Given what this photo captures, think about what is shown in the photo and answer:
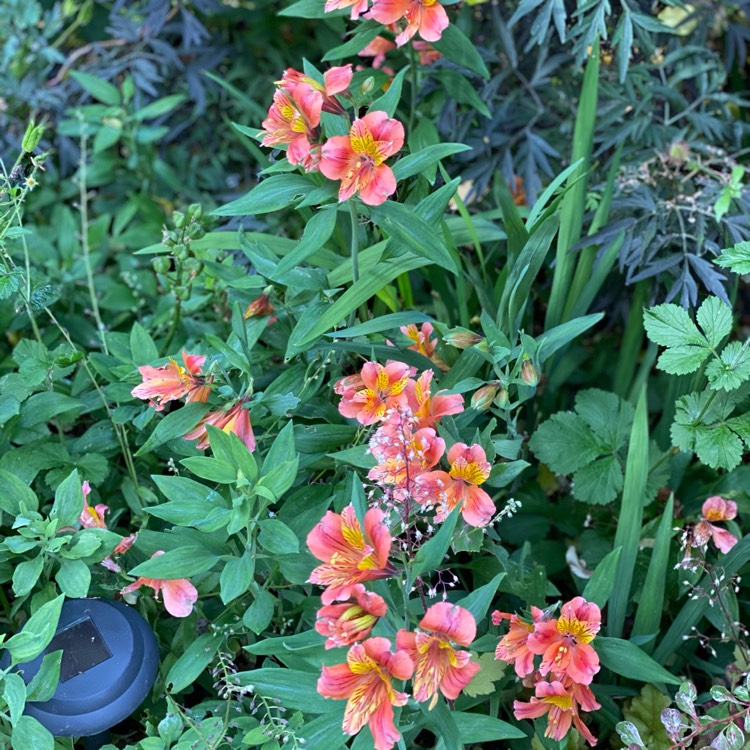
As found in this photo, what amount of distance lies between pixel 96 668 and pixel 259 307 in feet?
1.71

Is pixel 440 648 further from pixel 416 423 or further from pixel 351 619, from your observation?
pixel 416 423

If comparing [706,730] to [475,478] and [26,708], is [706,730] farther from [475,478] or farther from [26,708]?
[26,708]

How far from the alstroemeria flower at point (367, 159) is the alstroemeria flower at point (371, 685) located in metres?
0.49

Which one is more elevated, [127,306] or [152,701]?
[127,306]

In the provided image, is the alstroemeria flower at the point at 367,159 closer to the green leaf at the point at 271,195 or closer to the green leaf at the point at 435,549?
the green leaf at the point at 271,195

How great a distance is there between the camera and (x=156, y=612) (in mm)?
1212

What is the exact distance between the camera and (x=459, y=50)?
4.57 feet

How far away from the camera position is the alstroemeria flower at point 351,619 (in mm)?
853

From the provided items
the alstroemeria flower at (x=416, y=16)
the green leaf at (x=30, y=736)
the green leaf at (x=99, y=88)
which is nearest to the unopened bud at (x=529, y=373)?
the alstroemeria flower at (x=416, y=16)

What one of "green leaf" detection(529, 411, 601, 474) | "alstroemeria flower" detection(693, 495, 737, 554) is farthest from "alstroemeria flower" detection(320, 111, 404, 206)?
"alstroemeria flower" detection(693, 495, 737, 554)

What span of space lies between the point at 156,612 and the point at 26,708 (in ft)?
0.75

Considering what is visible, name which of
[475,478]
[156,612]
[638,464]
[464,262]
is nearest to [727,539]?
[638,464]

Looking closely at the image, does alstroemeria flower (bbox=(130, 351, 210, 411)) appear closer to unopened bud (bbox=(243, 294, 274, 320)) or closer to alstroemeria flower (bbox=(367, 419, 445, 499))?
unopened bud (bbox=(243, 294, 274, 320))

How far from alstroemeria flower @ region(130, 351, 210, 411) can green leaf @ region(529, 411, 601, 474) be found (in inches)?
20.3
